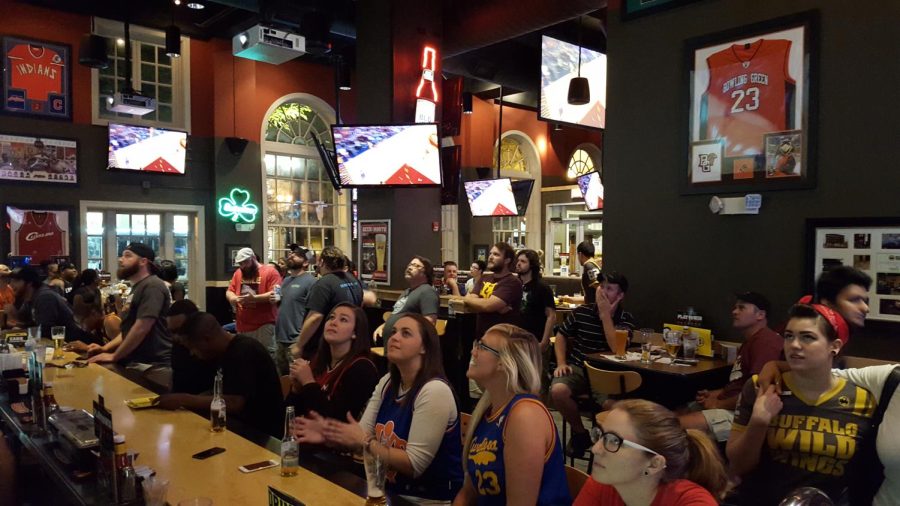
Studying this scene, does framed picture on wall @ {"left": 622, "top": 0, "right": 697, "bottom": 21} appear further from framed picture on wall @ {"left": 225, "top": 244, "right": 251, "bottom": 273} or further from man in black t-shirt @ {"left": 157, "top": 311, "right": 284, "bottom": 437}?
framed picture on wall @ {"left": 225, "top": 244, "right": 251, "bottom": 273}

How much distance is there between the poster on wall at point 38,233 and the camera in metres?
8.39

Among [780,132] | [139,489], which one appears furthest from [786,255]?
[139,489]

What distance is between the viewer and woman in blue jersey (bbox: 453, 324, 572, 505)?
6.13ft

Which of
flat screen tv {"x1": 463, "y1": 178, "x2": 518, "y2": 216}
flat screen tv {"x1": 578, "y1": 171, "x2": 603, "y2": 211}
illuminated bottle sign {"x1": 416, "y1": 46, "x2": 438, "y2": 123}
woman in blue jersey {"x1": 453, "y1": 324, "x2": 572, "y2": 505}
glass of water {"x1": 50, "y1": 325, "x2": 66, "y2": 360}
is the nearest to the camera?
woman in blue jersey {"x1": 453, "y1": 324, "x2": 572, "y2": 505}

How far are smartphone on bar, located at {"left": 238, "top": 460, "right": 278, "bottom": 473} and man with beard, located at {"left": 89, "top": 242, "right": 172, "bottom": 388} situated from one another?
7.18ft

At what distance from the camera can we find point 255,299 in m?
6.32

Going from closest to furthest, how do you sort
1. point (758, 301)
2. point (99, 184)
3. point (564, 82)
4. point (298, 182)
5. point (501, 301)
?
point (758, 301) < point (501, 301) < point (564, 82) < point (99, 184) < point (298, 182)

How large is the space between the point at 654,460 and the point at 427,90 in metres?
6.65

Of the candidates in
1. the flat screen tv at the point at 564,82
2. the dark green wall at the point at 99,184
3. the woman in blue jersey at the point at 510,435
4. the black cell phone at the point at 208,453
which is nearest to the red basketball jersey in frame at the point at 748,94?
the flat screen tv at the point at 564,82

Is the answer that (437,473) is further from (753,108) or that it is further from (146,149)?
(146,149)

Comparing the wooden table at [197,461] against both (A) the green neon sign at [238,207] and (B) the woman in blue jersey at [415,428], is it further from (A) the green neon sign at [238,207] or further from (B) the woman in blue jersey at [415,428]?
(A) the green neon sign at [238,207]

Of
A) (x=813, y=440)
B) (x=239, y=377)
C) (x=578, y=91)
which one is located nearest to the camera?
(x=813, y=440)

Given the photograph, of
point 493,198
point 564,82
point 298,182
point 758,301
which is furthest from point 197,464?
point 298,182

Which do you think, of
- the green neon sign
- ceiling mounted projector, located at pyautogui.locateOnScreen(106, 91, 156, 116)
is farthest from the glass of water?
the green neon sign
